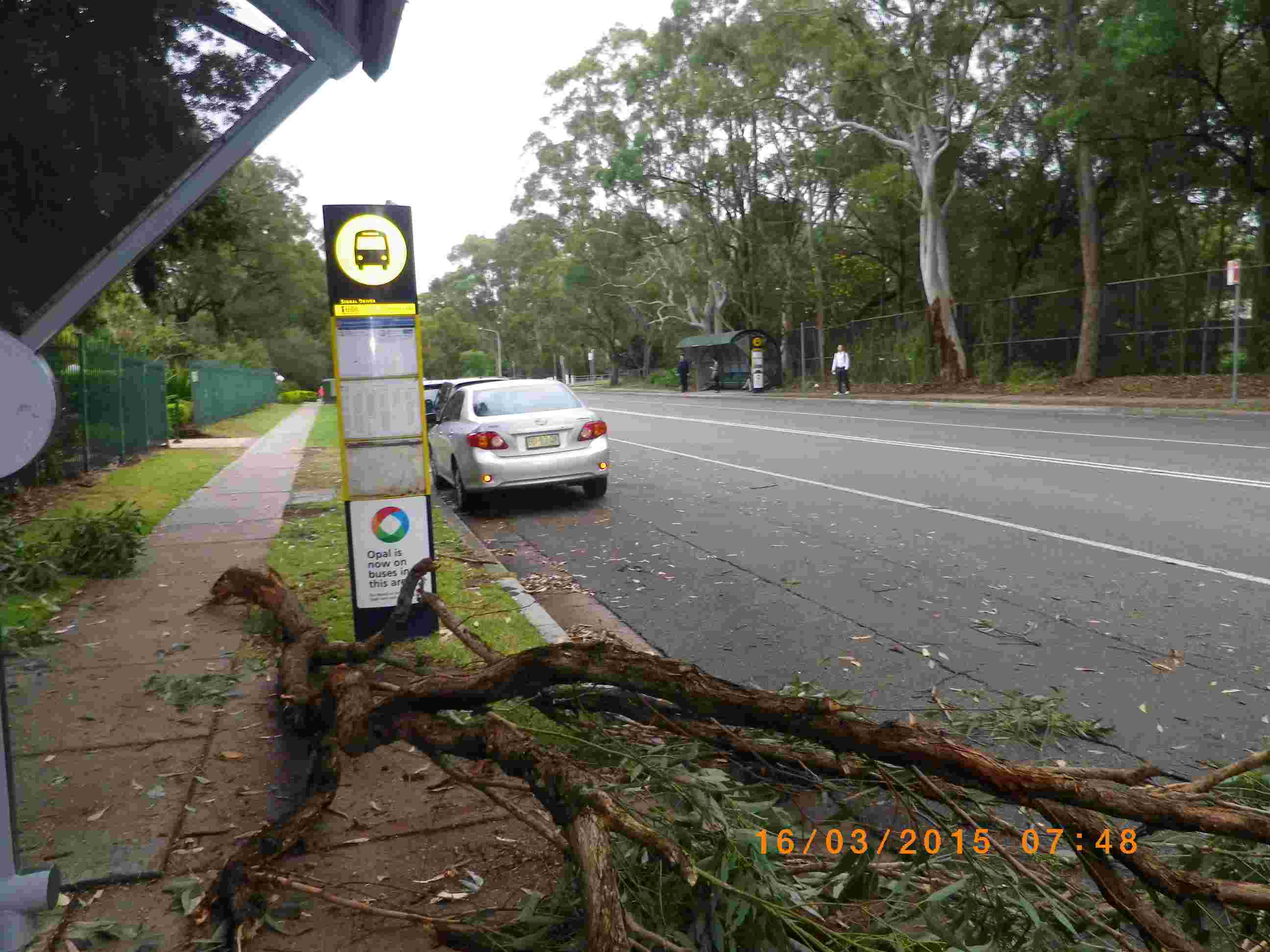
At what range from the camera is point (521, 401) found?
12.1 m

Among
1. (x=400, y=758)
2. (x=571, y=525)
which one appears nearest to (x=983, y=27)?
(x=571, y=525)

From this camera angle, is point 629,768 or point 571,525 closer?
point 629,768

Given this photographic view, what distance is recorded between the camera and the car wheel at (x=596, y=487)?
1225cm

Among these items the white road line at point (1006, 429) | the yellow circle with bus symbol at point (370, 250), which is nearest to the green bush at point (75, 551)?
the yellow circle with bus symbol at point (370, 250)

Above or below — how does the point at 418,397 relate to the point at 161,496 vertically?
above

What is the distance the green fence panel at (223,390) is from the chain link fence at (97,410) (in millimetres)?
7310

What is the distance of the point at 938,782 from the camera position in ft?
9.23

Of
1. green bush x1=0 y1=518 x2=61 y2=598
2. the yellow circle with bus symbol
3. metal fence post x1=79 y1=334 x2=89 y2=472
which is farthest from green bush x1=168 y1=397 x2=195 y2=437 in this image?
the yellow circle with bus symbol

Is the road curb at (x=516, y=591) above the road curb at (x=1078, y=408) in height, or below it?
below

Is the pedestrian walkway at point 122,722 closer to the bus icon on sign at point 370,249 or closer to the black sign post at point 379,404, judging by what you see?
the black sign post at point 379,404

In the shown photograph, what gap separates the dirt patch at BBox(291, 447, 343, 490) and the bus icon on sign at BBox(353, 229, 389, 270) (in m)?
6.30

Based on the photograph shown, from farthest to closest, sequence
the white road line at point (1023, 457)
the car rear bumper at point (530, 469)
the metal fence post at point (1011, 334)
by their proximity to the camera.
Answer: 1. the metal fence post at point (1011, 334)
2. the car rear bumper at point (530, 469)
3. the white road line at point (1023, 457)

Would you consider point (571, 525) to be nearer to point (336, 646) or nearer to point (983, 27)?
point (336, 646)

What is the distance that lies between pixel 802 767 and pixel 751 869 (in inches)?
21.1
